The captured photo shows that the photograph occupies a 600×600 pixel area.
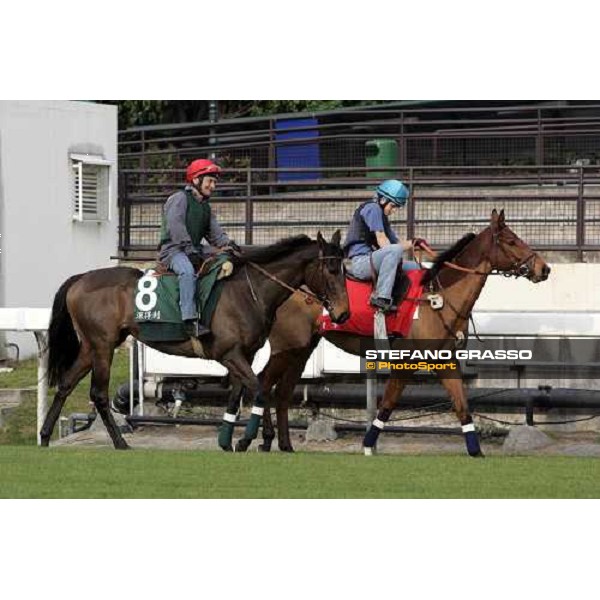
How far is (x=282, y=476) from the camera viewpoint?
16.0 metres

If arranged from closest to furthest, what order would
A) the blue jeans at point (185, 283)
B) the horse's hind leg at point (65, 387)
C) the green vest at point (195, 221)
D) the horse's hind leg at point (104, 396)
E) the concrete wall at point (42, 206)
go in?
the blue jeans at point (185, 283), the green vest at point (195, 221), the horse's hind leg at point (104, 396), the horse's hind leg at point (65, 387), the concrete wall at point (42, 206)

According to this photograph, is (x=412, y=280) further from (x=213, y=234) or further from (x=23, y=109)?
(x=23, y=109)

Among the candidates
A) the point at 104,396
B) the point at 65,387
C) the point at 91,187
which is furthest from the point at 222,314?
the point at 91,187

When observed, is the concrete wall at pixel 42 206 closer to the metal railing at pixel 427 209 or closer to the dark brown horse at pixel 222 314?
the metal railing at pixel 427 209

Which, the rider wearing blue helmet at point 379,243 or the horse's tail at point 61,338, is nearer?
the rider wearing blue helmet at point 379,243

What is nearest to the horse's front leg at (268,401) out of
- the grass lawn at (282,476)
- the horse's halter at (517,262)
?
the grass lawn at (282,476)

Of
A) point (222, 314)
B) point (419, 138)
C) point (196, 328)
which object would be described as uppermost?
point (419, 138)

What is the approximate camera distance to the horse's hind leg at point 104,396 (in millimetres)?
19484

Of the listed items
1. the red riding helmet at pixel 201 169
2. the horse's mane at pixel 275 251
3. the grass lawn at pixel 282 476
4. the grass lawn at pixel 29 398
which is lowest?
the grass lawn at pixel 29 398

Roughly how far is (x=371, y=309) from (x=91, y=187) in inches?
391

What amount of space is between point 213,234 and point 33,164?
8.46m

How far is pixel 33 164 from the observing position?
27.1 metres

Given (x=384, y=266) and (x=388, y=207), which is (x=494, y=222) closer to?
(x=388, y=207)

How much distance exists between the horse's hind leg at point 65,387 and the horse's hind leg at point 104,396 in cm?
29
